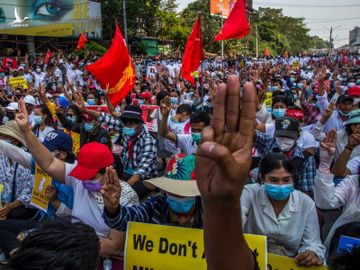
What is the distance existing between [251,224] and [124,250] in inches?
34.7

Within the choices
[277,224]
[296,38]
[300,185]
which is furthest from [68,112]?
[296,38]

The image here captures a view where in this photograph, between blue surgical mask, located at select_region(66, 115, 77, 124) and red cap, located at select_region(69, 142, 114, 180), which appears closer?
red cap, located at select_region(69, 142, 114, 180)

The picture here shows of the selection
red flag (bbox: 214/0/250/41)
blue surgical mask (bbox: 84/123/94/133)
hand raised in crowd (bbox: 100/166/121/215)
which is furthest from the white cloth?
red flag (bbox: 214/0/250/41)

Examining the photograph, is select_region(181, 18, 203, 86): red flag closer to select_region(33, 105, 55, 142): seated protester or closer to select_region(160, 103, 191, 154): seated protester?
select_region(160, 103, 191, 154): seated protester

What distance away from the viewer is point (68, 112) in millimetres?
6086

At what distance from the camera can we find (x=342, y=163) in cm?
287

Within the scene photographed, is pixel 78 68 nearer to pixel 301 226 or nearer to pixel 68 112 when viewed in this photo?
pixel 68 112

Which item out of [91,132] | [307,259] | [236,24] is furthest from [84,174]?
[236,24]

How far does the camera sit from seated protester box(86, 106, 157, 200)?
4355 millimetres

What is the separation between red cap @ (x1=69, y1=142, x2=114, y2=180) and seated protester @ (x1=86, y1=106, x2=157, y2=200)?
137 centimetres

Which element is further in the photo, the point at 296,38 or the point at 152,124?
the point at 296,38

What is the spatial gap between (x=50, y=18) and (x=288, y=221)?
25503 mm

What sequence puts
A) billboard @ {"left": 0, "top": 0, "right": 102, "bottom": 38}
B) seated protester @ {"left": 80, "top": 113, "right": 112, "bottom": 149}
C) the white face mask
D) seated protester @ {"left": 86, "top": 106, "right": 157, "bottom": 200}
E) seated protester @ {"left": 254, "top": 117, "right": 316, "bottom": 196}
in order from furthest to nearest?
1. billboard @ {"left": 0, "top": 0, "right": 102, "bottom": 38}
2. seated protester @ {"left": 80, "top": 113, "right": 112, "bottom": 149}
3. seated protester @ {"left": 86, "top": 106, "right": 157, "bottom": 200}
4. the white face mask
5. seated protester @ {"left": 254, "top": 117, "right": 316, "bottom": 196}

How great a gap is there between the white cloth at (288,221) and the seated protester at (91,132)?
2460mm
